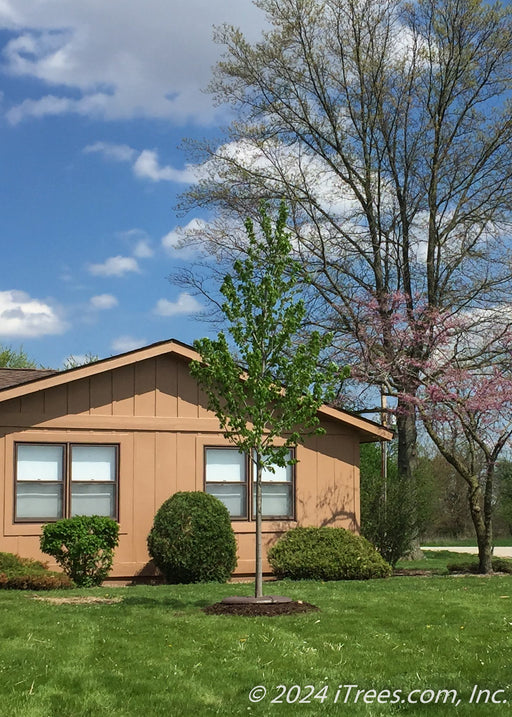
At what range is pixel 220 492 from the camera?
20.1 meters

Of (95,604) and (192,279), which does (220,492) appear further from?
(192,279)

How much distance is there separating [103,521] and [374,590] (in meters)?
5.51

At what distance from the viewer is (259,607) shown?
1250cm

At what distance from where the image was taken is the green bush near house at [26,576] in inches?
626

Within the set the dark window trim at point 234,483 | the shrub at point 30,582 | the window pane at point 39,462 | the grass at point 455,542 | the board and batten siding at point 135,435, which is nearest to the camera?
the shrub at point 30,582

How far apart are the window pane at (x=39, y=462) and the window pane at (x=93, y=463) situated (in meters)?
0.30

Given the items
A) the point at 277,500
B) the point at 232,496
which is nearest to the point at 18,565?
the point at 232,496

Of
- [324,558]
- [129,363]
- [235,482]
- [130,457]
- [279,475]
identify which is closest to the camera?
[324,558]

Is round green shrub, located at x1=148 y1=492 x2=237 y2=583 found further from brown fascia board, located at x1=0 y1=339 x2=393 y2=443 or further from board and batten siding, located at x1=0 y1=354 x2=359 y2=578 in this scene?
brown fascia board, located at x1=0 y1=339 x2=393 y2=443

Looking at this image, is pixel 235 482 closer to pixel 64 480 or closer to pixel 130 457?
pixel 130 457

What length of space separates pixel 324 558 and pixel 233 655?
30.2 ft

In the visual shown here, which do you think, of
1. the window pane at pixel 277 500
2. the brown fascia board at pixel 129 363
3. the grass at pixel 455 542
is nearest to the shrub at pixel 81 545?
the brown fascia board at pixel 129 363

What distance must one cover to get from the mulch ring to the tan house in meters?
6.66

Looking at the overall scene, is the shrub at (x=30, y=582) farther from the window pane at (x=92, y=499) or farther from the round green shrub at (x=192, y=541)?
the window pane at (x=92, y=499)
